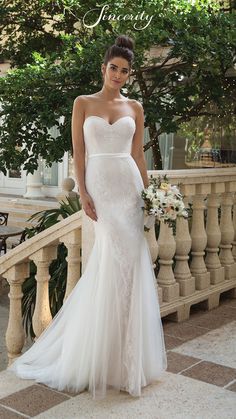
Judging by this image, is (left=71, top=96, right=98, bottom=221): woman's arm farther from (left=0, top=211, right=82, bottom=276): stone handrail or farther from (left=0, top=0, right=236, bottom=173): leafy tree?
(left=0, top=0, right=236, bottom=173): leafy tree

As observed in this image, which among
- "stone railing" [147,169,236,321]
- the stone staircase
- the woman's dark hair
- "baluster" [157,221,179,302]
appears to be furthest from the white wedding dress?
the stone staircase

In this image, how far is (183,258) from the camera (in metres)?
3.89

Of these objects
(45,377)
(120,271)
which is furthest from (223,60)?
(45,377)

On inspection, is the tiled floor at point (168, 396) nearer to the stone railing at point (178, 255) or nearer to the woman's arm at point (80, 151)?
the stone railing at point (178, 255)

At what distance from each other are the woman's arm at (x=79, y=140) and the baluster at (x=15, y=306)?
864mm

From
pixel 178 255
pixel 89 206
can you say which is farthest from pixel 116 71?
pixel 178 255

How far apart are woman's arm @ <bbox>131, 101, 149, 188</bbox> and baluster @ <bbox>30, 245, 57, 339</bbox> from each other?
724 mm

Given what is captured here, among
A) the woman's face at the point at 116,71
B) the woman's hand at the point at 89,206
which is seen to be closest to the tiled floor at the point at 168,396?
the woman's hand at the point at 89,206

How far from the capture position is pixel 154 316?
2.91m

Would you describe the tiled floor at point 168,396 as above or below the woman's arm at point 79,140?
below

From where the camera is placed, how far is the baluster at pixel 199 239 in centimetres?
391

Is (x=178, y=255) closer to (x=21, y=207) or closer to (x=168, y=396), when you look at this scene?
(x=168, y=396)

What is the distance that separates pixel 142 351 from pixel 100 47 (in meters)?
2.59

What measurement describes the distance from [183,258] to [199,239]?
20cm
